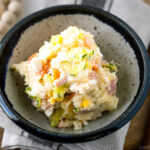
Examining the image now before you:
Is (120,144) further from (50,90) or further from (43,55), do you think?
(43,55)

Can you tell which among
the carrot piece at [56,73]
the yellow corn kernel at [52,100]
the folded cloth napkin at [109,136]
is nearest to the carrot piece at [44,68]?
the carrot piece at [56,73]

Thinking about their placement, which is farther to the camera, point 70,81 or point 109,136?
point 109,136

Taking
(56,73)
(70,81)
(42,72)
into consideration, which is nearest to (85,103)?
(70,81)

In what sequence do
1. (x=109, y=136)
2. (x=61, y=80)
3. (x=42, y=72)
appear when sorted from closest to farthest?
(x=61, y=80), (x=42, y=72), (x=109, y=136)

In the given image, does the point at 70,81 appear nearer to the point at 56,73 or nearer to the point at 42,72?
the point at 56,73

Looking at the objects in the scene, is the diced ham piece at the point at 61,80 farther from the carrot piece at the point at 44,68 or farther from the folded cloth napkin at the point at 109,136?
the folded cloth napkin at the point at 109,136
